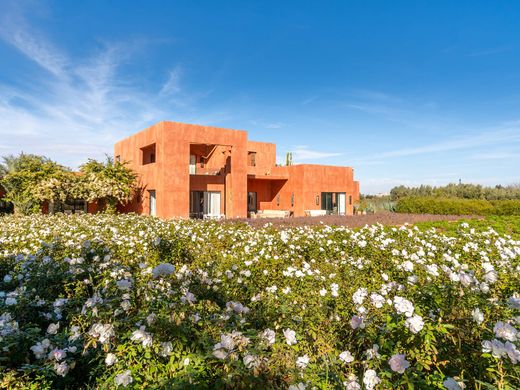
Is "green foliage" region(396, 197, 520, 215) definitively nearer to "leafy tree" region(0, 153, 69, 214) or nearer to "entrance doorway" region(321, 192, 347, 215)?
"entrance doorway" region(321, 192, 347, 215)

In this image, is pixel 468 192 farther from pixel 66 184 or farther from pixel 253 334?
pixel 253 334

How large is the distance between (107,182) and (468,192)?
134 ft

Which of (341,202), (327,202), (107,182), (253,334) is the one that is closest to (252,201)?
(327,202)

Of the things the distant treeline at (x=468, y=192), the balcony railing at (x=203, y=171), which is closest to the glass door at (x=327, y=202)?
the balcony railing at (x=203, y=171)

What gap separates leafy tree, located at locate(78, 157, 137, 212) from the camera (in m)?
19.0

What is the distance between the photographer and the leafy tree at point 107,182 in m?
19.0

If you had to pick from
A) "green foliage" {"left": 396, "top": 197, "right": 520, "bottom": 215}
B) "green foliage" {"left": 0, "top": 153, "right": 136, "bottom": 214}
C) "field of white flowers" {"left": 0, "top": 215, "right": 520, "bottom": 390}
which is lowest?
"field of white flowers" {"left": 0, "top": 215, "right": 520, "bottom": 390}

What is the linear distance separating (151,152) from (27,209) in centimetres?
815

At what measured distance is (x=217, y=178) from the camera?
20.2 metres

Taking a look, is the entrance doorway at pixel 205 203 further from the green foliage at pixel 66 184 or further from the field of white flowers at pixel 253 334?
the field of white flowers at pixel 253 334

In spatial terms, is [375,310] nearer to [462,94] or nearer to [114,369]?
[114,369]

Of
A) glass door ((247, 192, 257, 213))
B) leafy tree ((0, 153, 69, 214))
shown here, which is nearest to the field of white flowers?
leafy tree ((0, 153, 69, 214))

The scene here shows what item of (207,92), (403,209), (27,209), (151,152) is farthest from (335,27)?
(27,209)

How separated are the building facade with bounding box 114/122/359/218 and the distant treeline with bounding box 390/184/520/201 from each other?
14639 millimetres
